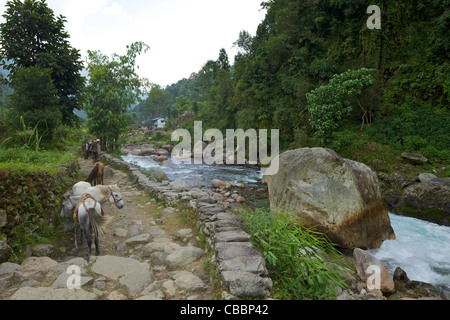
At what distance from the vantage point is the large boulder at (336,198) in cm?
578

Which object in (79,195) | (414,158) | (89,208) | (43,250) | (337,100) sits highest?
(337,100)

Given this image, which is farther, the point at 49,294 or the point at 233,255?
the point at 233,255

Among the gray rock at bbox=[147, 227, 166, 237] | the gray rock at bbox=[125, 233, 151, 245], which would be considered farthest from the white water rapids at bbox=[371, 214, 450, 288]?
the gray rock at bbox=[125, 233, 151, 245]

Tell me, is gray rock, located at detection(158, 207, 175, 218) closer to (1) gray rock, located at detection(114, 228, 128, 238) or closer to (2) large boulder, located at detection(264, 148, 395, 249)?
(1) gray rock, located at detection(114, 228, 128, 238)

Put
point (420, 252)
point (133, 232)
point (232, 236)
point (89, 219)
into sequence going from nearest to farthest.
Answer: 1. point (232, 236)
2. point (89, 219)
3. point (133, 232)
4. point (420, 252)

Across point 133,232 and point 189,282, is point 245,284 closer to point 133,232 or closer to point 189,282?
point 189,282

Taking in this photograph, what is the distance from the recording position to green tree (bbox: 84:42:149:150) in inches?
548

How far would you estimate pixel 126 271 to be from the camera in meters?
3.10

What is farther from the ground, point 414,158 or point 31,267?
point 414,158

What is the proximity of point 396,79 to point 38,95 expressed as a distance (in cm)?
1927

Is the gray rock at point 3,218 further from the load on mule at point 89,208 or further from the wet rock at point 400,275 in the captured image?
the wet rock at point 400,275

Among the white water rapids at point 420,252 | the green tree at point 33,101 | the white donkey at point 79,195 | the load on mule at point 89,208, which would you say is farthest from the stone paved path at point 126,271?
the green tree at point 33,101

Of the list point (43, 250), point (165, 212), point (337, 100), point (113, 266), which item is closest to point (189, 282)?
point (113, 266)

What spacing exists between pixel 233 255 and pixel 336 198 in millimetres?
4200
